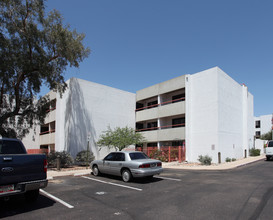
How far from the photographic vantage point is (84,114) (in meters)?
21.6

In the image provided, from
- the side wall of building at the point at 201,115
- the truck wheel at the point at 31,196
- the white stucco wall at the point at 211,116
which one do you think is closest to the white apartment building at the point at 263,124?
the white stucco wall at the point at 211,116

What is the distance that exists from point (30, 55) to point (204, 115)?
16.5 meters

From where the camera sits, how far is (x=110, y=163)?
36.4ft

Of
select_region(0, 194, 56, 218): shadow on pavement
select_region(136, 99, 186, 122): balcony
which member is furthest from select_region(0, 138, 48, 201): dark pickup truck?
select_region(136, 99, 186, 122): balcony

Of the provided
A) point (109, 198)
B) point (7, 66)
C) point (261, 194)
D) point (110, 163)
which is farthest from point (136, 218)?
point (7, 66)

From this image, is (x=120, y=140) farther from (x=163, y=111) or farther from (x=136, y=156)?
(x=136, y=156)

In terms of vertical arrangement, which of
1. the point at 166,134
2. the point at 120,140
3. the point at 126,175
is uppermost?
the point at 166,134

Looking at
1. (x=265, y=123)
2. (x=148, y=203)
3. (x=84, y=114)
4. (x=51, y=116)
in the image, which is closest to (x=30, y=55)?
(x=84, y=114)

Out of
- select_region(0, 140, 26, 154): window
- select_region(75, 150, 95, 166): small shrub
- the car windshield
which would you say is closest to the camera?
select_region(0, 140, 26, 154): window

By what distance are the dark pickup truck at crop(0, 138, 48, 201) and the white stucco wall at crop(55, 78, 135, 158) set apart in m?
13.2

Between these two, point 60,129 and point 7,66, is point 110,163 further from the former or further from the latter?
point 60,129

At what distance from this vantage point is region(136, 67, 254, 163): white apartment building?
816 inches

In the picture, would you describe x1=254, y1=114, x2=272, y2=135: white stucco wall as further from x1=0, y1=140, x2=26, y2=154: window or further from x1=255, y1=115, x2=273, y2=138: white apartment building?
x1=0, y1=140, x2=26, y2=154: window

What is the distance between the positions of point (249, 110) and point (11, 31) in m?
29.6
